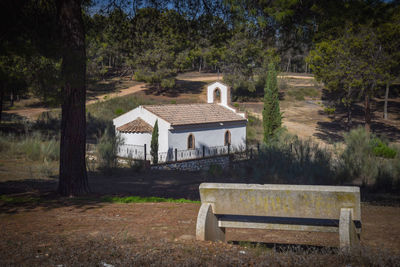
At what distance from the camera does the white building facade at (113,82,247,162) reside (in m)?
25.5

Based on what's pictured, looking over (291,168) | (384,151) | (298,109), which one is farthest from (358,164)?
(298,109)

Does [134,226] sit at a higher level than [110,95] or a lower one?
lower

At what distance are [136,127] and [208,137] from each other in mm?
5147

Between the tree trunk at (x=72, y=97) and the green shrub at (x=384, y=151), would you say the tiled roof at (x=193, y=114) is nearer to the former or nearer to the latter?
the green shrub at (x=384, y=151)

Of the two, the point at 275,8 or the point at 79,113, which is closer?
the point at 79,113

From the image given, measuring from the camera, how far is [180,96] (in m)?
56.1

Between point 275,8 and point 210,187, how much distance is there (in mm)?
7290

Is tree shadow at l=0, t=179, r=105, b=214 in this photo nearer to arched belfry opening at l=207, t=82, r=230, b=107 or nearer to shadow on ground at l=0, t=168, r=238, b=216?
shadow on ground at l=0, t=168, r=238, b=216

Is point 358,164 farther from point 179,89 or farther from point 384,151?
point 179,89

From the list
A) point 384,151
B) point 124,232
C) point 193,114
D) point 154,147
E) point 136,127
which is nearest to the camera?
point 124,232

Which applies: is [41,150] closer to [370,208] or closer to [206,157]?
[206,157]

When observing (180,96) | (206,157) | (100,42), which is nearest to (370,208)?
(100,42)

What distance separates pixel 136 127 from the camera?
26.2 meters

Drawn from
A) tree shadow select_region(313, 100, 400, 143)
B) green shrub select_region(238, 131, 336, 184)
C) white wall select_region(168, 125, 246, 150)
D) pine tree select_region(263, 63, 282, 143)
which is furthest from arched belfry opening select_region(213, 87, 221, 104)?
green shrub select_region(238, 131, 336, 184)
